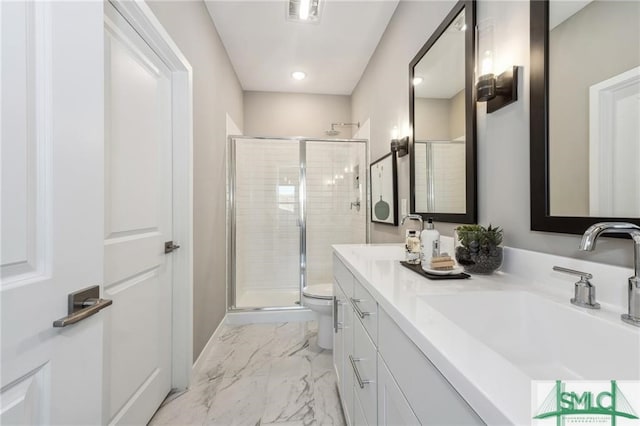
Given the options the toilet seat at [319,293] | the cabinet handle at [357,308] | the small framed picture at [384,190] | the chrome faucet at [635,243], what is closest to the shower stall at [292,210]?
the small framed picture at [384,190]

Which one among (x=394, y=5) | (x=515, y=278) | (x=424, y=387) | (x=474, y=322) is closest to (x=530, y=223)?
(x=515, y=278)

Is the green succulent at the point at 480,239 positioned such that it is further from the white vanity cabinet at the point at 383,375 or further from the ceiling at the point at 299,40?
the ceiling at the point at 299,40

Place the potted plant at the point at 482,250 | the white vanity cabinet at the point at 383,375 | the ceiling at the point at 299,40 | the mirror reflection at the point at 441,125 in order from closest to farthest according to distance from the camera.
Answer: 1. the white vanity cabinet at the point at 383,375
2. the potted plant at the point at 482,250
3. the mirror reflection at the point at 441,125
4. the ceiling at the point at 299,40

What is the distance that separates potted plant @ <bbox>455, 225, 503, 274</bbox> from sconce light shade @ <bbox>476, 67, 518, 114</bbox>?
1.60 ft

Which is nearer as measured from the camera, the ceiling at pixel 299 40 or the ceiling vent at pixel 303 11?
the ceiling vent at pixel 303 11

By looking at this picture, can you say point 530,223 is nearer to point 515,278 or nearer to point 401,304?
point 515,278

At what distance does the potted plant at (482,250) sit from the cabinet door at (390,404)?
0.52 meters

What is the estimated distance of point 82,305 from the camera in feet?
2.22

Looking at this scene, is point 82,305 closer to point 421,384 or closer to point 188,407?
point 421,384

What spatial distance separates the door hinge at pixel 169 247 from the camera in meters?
1.56

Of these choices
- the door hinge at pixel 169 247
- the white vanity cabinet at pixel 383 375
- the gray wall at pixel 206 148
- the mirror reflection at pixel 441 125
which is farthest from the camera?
the gray wall at pixel 206 148

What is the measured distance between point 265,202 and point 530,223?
2636 mm

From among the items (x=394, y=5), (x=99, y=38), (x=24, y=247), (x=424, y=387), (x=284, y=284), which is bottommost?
(x=284, y=284)

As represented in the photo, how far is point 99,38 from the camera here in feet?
2.45
